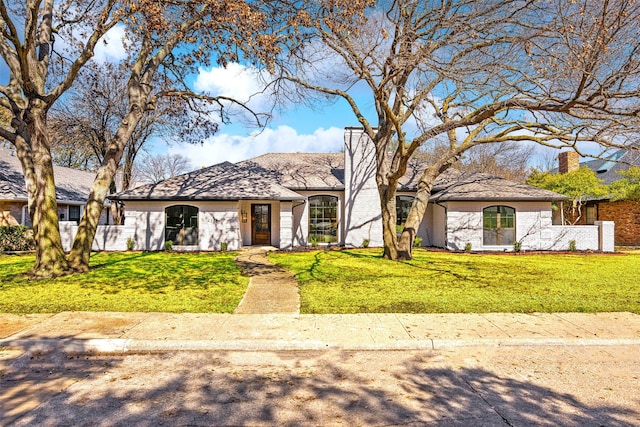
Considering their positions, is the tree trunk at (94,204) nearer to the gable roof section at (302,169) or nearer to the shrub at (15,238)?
the shrub at (15,238)

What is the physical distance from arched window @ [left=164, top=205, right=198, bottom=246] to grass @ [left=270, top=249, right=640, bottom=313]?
5423mm

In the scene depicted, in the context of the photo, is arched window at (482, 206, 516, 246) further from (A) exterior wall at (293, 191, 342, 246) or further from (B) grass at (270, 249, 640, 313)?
(A) exterior wall at (293, 191, 342, 246)

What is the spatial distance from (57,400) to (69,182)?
2518cm

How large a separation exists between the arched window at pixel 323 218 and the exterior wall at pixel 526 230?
5.67m

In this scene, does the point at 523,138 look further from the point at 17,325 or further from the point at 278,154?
the point at 278,154

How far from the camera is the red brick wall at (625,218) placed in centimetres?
2253

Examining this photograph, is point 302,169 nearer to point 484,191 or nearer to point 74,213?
point 484,191

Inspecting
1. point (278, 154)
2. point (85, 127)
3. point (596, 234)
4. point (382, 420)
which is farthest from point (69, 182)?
point (596, 234)

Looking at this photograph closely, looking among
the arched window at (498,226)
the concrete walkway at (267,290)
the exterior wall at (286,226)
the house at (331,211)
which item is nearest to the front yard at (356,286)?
the concrete walkway at (267,290)

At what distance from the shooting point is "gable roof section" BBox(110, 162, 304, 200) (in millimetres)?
17312

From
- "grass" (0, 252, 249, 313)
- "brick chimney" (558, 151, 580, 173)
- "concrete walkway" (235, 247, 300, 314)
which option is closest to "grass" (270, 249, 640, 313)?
"concrete walkway" (235, 247, 300, 314)

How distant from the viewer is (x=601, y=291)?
8766 mm

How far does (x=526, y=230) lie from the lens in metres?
18.8

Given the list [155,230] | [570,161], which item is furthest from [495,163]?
[155,230]
